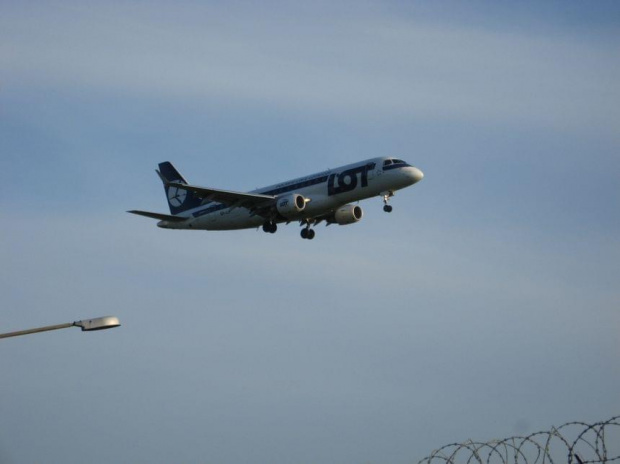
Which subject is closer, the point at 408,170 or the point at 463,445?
the point at 463,445

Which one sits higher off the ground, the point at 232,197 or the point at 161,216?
the point at 161,216

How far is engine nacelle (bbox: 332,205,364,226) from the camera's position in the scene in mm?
72750

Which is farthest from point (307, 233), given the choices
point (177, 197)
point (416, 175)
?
point (177, 197)

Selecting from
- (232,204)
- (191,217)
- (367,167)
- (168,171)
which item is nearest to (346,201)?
(367,167)

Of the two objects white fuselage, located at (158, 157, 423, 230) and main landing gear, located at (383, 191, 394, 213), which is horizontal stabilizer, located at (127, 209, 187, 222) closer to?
white fuselage, located at (158, 157, 423, 230)

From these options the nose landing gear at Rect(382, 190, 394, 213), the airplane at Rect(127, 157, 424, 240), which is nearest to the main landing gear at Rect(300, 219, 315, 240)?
the airplane at Rect(127, 157, 424, 240)

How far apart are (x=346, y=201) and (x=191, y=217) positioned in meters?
15.0

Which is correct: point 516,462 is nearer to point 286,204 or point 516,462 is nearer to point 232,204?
point 286,204

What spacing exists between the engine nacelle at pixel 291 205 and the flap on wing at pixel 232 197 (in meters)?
1.48

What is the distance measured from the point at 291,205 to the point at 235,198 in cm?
500

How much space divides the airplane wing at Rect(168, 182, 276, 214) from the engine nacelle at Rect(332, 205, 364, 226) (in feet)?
16.4

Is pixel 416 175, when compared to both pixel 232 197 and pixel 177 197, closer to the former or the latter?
pixel 232 197

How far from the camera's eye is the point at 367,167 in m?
69.7

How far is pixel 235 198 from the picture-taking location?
238 feet
